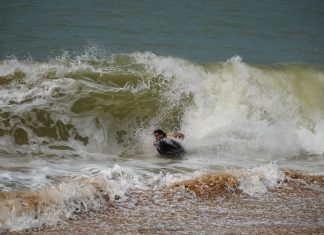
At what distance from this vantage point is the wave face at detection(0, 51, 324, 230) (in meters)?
8.81

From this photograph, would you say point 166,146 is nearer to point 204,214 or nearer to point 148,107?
point 148,107

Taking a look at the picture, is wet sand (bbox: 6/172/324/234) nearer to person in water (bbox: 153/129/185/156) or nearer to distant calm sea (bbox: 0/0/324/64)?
person in water (bbox: 153/129/185/156)

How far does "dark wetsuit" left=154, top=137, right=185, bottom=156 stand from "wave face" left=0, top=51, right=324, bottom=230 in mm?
255

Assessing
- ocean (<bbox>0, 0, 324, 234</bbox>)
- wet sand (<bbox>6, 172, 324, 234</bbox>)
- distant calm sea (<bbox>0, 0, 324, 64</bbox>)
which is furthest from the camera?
distant calm sea (<bbox>0, 0, 324, 64</bbox>)

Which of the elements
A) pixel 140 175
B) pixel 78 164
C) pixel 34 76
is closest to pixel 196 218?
pixel 140 175

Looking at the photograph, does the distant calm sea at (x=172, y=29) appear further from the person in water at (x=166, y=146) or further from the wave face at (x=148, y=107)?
the person in water at (x=166, y=146)

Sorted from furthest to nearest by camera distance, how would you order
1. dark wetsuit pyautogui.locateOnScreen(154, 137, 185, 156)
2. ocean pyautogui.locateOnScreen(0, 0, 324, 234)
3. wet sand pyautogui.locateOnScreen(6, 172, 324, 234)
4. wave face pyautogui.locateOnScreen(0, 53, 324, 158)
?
wave face pyautogui.locateOnScreen(0, 53, 324, 158) → dark wetsuit pyautogui.locateOnScreen(154, 137, 185, 156) → ocean pyautogui.locateOnScreen(0, 0, 324, 234) → wet sand pyautogui.locateOnScreen(6, 172, 324, 234)

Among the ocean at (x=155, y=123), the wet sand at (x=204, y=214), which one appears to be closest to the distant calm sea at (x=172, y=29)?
the ocean at (x=155, y=123)

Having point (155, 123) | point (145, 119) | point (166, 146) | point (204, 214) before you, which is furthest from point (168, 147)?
point (204, 214)

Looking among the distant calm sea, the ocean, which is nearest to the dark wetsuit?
the ocean

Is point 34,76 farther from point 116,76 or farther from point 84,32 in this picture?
point 84,32

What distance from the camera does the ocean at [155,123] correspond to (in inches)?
245

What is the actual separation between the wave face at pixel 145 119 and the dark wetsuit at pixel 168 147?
0.84 ft

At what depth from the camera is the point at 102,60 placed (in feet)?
51.8
